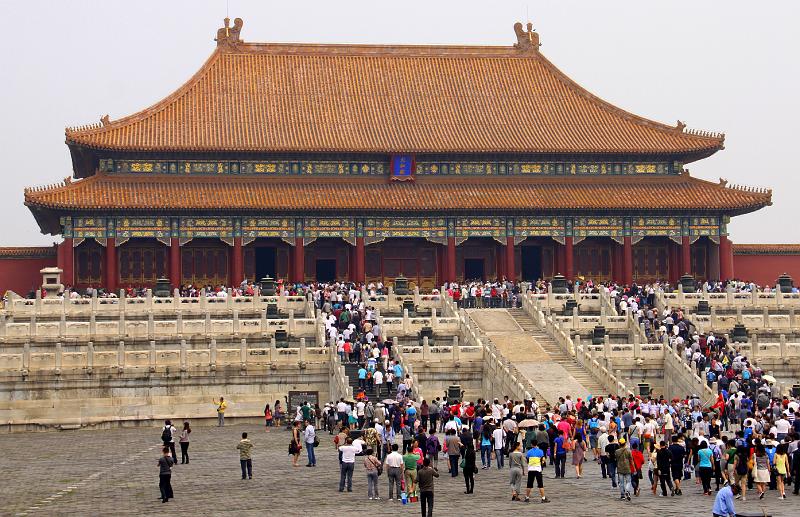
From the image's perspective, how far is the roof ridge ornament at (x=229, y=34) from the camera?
80125 millimetres

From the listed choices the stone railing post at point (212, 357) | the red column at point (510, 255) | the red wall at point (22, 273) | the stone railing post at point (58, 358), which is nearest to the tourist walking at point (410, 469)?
the stone railing post at point (212, 357)

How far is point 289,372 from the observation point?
154 feet

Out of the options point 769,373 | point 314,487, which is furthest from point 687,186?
point 314,487

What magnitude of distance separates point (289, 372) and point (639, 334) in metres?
12.3

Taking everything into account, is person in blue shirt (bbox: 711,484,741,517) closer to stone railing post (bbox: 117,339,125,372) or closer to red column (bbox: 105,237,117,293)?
stone railing post (bbox: 117,339,125,372)

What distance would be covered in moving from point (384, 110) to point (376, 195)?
7.15 metres

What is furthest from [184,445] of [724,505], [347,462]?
[724,505]

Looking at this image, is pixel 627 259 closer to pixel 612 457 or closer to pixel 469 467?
pixel 612 457

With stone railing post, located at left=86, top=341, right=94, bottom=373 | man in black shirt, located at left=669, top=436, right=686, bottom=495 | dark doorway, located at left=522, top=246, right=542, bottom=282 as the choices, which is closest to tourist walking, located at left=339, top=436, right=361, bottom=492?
man in black shirt, located at left=669, top=436, right=686, bottom=495

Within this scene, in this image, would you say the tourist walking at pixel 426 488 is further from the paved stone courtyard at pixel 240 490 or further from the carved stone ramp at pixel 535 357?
the carved stone ramp at pixel 535 357

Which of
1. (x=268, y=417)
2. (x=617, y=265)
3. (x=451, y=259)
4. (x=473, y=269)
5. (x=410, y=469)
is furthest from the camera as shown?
(x=473, y=269)

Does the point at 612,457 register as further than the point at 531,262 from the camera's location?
No

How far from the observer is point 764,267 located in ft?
247

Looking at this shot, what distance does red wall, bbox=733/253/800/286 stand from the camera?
7500 cm
